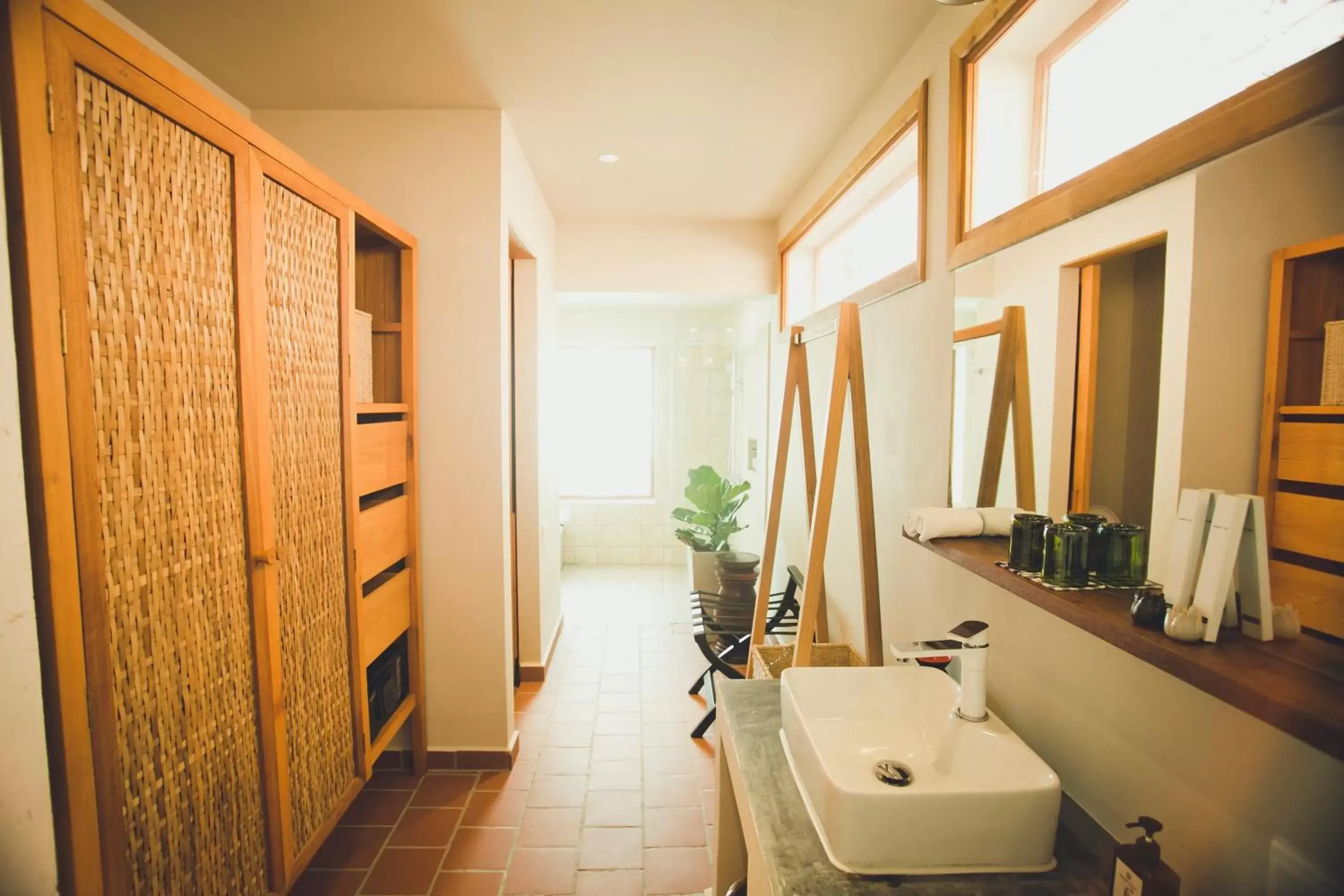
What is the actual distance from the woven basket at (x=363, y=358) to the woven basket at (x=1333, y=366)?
2.10 meters

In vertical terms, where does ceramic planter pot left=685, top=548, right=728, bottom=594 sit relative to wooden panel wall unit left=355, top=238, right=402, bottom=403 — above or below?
below

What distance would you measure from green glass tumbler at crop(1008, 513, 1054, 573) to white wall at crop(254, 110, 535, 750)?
1.80 meters

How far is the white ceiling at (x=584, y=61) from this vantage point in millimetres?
1657

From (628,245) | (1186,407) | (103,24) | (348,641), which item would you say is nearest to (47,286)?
(103,24)

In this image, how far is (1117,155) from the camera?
1.02m

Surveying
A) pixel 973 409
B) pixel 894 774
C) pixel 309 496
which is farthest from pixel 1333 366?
pixel 309 496

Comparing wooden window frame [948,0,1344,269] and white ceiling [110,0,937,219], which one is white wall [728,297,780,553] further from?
wooden window frame [948,0,1344,269]

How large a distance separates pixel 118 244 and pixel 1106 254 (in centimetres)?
168

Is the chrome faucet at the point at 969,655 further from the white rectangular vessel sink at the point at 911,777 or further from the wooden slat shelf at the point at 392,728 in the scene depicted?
the wooden slat shelf at the point at 392,728

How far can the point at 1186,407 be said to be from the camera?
0.82m

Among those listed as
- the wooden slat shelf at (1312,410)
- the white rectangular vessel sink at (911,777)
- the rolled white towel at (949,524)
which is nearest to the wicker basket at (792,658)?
the white rectangular vessel sink at (911,777)

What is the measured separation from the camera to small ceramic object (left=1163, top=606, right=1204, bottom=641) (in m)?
0.75

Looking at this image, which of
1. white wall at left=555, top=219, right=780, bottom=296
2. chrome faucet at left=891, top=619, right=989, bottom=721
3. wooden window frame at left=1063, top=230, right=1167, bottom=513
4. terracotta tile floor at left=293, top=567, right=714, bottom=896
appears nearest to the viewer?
wooden window frame at left=1063, top=230, right=1167, bottom=513

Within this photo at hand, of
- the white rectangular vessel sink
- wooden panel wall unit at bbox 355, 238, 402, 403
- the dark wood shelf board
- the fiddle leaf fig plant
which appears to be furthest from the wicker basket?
the fiddle leaf fig plant
